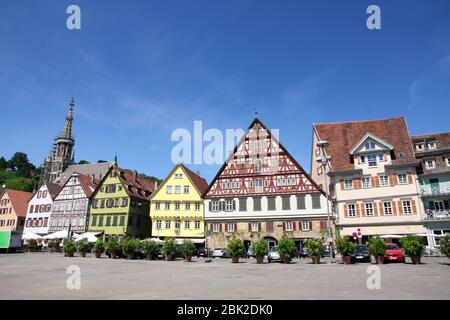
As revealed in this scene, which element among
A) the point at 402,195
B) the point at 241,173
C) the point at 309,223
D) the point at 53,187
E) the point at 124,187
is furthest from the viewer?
the point at 53,187

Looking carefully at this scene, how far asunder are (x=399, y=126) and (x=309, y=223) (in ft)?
58.1

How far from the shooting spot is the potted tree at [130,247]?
3161cm

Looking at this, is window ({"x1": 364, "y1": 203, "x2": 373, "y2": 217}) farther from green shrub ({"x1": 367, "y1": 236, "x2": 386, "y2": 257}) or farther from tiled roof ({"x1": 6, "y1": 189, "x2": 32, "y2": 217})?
tiled roof ({"x1": 6, "y1": 189, "x2": 32, "y2": 217})

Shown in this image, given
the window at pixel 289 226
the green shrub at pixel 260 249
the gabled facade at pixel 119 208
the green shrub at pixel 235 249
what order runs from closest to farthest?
the green shrub at pixel 260 249
the green shrub at pixel 235 249
the window at pixel 289 226
the gabled facade at pixel 119 208

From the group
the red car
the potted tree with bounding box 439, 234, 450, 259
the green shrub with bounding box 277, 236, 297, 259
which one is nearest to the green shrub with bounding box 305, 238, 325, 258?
the green shrub with bounding box 277, 236, 297, 259

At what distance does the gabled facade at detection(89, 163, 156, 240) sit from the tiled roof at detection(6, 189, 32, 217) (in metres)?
21.0

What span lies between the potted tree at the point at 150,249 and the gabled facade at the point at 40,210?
37.1 meters

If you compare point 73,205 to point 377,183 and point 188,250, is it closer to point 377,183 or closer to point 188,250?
point 188,250

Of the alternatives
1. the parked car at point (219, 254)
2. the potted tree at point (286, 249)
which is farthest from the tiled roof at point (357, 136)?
the potted tree at point (286, 249)

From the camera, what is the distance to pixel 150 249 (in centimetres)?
3131

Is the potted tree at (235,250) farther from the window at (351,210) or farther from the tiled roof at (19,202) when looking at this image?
the tiled roof at (19,202)

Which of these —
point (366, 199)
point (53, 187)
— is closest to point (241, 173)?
point (366, 199)
